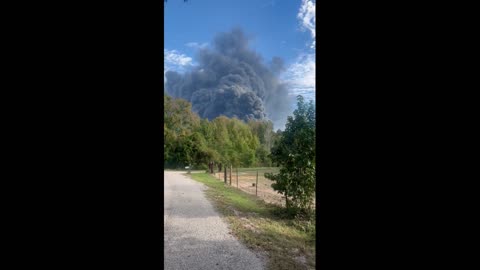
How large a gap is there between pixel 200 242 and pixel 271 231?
1.24m

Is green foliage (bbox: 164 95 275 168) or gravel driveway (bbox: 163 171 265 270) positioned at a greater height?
green foliage (bbox: 164 95 275 168)

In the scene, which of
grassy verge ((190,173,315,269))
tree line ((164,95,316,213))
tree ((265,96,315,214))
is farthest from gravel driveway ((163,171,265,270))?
tree line ((164,95,316,213))

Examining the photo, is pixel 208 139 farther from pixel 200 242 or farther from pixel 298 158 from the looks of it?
pixel 200 242

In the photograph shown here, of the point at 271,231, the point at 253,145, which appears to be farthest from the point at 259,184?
the point at 271,231

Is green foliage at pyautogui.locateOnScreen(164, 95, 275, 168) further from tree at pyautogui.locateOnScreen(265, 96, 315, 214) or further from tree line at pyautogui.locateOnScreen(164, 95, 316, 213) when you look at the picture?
tree at pyautogui.locateOnScreen(265, 96, 315, 214)

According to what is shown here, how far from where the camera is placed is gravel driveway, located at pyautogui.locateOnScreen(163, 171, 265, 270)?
354 centimetres

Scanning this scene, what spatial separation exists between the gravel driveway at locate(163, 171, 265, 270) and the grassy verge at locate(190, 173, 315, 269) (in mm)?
209

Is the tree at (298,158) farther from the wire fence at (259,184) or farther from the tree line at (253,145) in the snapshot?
the wire fence at (259,184)

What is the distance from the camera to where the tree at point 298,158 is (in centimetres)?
524

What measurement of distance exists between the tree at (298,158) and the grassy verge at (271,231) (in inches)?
19.0

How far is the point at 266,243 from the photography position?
14.0 ft

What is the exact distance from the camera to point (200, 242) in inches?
174
